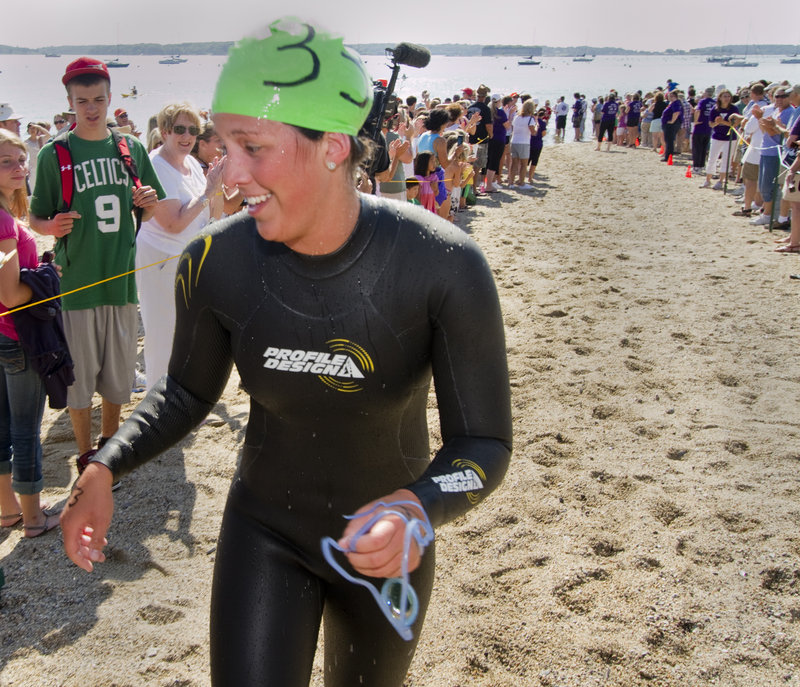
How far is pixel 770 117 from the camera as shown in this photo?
1113 cm

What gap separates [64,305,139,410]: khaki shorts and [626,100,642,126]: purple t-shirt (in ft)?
77.0

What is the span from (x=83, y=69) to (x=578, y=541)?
394 centimetres

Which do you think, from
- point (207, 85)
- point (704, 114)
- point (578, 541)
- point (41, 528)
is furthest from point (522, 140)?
point (207, 85)

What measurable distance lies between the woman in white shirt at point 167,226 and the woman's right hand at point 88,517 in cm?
333

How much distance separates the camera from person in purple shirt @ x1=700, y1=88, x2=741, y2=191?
47.2 ft

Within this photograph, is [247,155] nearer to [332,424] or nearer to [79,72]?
[332,424]

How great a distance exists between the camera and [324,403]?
179 cm

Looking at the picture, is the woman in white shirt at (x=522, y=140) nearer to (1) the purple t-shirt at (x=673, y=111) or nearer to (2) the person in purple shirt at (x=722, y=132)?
(2) the person in purple shirt at (x=722, y=132)

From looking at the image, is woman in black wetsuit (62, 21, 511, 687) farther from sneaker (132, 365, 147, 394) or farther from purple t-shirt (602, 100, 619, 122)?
purple t-shirt (602, 100, 619, 122)

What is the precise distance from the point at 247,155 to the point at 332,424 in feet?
2.28

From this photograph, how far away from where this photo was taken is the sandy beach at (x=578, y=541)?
3084 millimetres

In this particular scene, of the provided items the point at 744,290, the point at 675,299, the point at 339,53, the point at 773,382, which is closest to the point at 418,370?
the point at 339,53

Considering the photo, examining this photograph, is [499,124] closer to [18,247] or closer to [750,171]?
[750,171]

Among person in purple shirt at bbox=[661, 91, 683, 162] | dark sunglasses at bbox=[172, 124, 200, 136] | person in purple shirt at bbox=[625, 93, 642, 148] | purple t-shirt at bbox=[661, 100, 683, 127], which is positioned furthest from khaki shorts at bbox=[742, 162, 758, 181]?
person in purple shirt at bbox=[625, 93, 642, 148]
